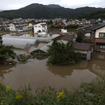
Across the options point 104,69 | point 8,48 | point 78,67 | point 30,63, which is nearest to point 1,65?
point 8,48

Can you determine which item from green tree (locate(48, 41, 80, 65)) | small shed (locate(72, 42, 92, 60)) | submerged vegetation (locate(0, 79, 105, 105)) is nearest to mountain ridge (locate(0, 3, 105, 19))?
small shed (locate(72, 42, 92, 60))

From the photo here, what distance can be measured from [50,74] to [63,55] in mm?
1965

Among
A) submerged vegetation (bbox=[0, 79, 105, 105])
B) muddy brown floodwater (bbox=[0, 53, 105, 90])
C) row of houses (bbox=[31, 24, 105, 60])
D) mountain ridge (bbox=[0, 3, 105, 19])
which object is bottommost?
muddy brown floodwater (bbox=[0, 53, 105, 90])

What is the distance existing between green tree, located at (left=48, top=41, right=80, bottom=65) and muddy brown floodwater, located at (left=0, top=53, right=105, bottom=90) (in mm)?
429

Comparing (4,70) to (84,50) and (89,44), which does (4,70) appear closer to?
(84,50)

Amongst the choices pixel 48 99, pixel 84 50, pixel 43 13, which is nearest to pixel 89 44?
pixel 84 50

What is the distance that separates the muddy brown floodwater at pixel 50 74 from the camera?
6350 millimetres

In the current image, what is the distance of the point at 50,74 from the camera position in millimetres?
7500

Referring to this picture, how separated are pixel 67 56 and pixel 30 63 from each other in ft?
11.3

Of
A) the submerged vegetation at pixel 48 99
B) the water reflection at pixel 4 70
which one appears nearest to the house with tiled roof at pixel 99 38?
the submerged vegetation at pixel 48 99

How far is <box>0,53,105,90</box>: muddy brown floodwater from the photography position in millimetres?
6350

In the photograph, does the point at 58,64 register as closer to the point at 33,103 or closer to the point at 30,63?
the point at 30,63

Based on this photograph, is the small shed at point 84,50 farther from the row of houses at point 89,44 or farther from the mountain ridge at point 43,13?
the mountain ridge at point 43,13

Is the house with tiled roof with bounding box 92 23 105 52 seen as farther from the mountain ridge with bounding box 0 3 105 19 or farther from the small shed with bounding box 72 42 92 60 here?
the mountain ridge with bounding box 0 3 105 19
